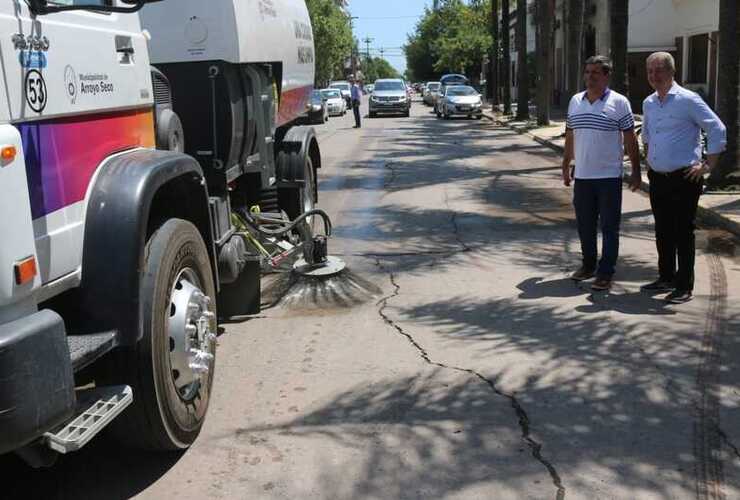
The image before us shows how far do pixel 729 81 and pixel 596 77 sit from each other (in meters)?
6.11

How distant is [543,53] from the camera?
27578 millimetres

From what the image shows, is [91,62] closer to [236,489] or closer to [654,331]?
[236,489]

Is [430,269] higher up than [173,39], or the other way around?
[173,39]

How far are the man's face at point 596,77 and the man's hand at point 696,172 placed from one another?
3.41 feet

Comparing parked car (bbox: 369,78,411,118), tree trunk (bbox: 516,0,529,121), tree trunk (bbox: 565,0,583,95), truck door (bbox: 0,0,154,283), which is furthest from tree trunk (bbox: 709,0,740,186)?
parked car (bbox: 369,78,411,118)

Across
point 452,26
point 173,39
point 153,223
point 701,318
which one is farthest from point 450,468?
point 452,26

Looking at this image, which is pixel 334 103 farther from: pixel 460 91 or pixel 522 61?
pixel 522 61

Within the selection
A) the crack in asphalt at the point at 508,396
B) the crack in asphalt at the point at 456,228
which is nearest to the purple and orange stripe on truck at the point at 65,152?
the crack in asphalt at the point at 508,396

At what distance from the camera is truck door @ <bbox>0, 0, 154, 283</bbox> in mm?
3021

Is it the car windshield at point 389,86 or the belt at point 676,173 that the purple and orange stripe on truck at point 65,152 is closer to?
the belt at point 676,173

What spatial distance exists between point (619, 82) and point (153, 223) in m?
14.0

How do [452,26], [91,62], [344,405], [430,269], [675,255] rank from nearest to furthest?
1. [91,62]
2. [344,405]
3. [675,255]
4. [430,269]
5. [452,26]

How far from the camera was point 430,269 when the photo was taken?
27.6 feet

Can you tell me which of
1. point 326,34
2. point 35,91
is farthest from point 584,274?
point 326,34
